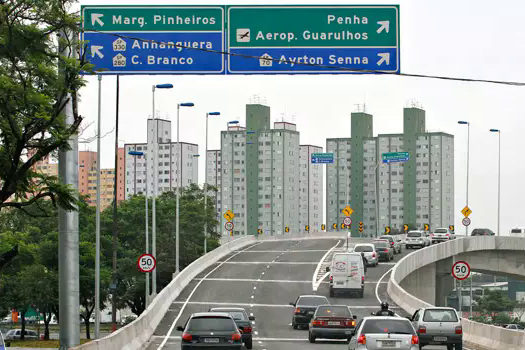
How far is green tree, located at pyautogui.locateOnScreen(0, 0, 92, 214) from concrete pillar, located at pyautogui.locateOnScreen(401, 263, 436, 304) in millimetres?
61767

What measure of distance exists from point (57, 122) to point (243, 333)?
44.1ft

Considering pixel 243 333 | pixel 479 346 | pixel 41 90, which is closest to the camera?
pixel 41 90

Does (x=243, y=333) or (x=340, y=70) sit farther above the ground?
(x=340, y=70)

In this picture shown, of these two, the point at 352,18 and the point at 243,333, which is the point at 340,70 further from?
the point at 243,333

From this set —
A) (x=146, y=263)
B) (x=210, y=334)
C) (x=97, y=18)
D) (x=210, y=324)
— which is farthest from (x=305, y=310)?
(x=97, y=18)

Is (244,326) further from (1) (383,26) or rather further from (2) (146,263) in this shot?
(1) (383,26)

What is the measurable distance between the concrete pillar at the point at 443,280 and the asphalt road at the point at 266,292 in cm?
393

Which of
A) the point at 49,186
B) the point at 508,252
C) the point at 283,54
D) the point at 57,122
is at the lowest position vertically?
the point at 508,252

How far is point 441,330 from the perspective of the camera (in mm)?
32062

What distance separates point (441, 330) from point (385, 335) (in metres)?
9.18

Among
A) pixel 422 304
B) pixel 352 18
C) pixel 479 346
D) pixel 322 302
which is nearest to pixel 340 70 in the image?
pixel 352 18

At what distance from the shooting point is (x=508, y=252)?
294 feet

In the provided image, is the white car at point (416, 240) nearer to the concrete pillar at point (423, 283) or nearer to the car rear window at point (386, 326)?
the concrete pillar at point (423, 283)

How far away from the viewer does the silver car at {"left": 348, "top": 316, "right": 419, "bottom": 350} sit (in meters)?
23.3
